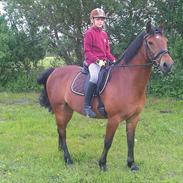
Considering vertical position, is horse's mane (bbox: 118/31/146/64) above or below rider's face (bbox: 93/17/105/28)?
below

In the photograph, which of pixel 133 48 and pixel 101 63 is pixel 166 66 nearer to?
pixel 133 48

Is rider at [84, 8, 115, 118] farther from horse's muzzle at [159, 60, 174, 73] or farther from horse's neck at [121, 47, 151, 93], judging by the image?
horse's muzzle at [159, 60, 174, 73]

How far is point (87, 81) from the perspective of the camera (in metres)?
6.47

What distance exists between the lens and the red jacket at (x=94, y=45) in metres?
6.35

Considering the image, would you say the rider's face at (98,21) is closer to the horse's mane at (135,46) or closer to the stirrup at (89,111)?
the horse's mane at (135,46)

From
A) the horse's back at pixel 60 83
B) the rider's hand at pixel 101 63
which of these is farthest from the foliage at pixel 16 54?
the rider's hand at pixel 101 63

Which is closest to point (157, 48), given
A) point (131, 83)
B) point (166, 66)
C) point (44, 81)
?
point (166, 66)

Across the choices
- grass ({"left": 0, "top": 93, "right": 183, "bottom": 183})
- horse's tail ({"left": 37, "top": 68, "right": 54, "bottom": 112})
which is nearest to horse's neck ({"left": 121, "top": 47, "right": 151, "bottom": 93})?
grass ({"left": 0, "top": 93, "right": 183, "bottom": 183})

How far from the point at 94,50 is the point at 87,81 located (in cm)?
49

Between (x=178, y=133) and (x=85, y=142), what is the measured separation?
2013mm

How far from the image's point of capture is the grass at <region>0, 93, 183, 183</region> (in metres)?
6.09

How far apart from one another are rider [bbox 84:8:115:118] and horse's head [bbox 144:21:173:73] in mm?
832

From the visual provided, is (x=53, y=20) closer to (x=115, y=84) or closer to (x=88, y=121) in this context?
(x=88, y=121)

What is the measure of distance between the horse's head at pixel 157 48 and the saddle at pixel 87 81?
78 cm
